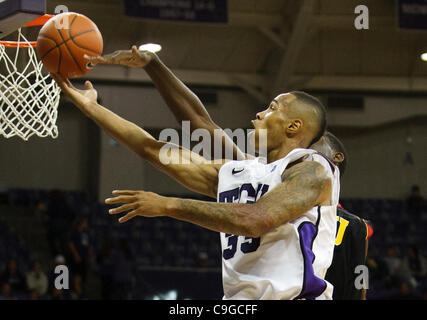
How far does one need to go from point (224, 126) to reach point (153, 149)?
11.3m

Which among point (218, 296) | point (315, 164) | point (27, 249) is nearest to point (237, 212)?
point (315, 164)

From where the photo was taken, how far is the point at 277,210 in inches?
88.1

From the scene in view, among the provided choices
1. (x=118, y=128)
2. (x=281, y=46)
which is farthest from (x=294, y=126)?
(x=281, y=46)

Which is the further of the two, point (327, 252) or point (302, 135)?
point (302, 135)

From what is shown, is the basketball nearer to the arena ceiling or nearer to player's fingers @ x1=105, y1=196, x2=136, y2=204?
player's fingers @ x1=105, y1=196, x2=136, y2=204

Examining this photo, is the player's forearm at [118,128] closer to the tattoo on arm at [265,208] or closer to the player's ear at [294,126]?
the player's ear at [294,126]

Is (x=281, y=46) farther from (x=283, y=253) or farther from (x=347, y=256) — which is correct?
(x=283, y=253)

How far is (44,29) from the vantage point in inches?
127

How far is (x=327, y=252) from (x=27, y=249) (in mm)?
9010

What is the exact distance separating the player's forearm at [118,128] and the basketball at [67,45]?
0.28 meters

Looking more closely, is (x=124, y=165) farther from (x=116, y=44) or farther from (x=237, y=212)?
(x=237, y=212)

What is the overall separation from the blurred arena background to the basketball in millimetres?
6649

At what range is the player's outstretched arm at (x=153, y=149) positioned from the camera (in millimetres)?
2939

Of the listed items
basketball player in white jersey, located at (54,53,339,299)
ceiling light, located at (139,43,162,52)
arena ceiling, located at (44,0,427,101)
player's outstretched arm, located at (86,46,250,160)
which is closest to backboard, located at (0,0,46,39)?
player's outstretched arm, located at (86,46,250,160)
